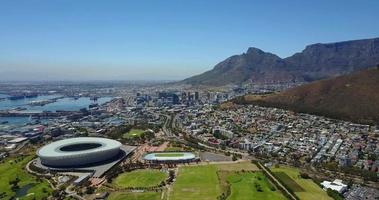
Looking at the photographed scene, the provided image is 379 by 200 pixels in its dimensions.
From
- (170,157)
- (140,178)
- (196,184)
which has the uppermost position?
(170,157)

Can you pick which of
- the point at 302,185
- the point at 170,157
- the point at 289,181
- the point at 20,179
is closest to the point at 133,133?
the point at 170,157

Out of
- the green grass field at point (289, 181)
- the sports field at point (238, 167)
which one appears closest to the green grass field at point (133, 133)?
the sports field at point (238, 167)

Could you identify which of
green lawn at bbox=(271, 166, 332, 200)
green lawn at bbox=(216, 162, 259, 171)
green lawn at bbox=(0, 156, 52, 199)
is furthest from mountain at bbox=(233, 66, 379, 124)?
green lawn at bbox=(0, 156, 52, 199)

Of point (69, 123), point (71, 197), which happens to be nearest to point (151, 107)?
point (69, 123)

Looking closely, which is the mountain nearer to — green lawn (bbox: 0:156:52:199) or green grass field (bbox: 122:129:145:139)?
green grass field (bbox: 122:129:145:139)

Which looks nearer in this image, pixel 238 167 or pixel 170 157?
pixel 238 167

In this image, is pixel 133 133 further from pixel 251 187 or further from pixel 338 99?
pixel 338 99

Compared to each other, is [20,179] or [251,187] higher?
[251,187]
